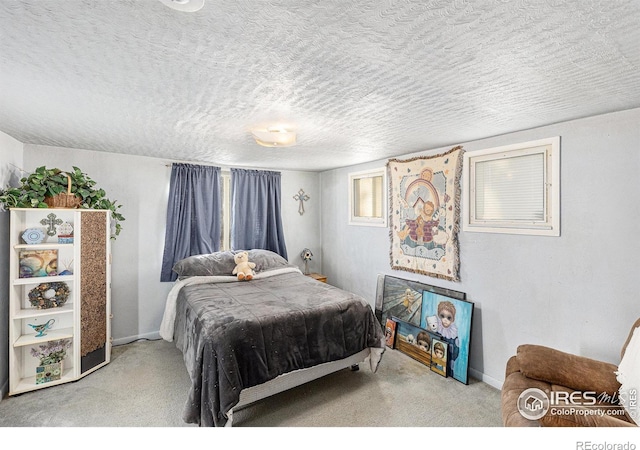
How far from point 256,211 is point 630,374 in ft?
12.6

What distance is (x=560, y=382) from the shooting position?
5.97 ft

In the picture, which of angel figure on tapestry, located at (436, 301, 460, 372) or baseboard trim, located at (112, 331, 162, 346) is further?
baseboard trim, located at (112, 331, 162, 346)

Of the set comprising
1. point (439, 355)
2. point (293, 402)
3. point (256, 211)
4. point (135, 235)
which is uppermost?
point (256, 211)

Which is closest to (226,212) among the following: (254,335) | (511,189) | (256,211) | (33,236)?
(256,211)

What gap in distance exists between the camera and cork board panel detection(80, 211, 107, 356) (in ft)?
8.98

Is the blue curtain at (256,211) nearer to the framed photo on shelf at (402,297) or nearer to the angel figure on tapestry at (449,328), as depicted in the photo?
the framed photo on shelf at (402,297)

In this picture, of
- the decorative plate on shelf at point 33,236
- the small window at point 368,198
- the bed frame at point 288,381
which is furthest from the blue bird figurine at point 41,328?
the small window at point 368,198

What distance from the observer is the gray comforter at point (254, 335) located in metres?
2.01

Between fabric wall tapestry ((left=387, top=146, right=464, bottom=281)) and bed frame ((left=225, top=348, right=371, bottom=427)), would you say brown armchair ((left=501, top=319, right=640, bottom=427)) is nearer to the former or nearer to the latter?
fabric wall tapestry ((left=387, top=146, right=464, bottom=281))

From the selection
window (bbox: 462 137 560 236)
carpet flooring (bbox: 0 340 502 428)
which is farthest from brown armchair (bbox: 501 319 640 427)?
window (bbox: 462 137 560 236)

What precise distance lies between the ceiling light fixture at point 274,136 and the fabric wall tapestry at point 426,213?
5.26 ft

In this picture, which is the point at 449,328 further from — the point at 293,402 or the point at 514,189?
the point at 293,402

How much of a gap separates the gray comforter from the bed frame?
0.36 ft
